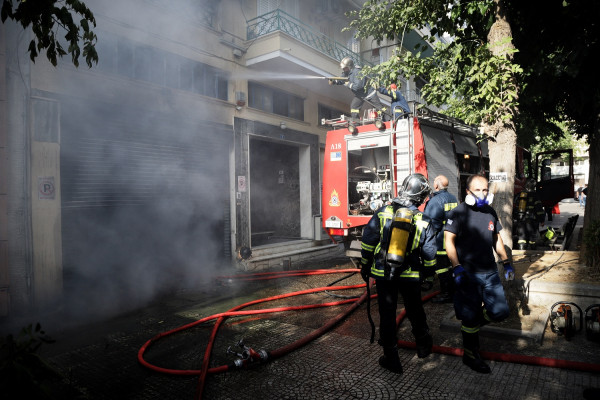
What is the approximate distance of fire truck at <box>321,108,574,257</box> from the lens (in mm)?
6363

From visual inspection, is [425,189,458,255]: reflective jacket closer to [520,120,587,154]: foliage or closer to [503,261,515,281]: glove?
[503,261,515,281]: glove

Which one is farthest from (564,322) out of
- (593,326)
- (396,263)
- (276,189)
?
(276,189)

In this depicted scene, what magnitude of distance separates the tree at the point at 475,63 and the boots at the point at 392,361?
2.19 metres

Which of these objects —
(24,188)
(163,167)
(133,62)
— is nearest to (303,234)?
(163,167)

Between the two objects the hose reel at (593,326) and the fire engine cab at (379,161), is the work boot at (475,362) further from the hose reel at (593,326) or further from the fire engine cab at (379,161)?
the fire engine cab at (379,161)

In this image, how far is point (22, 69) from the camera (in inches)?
215

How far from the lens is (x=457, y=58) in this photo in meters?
4.81

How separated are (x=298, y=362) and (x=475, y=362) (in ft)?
4.91

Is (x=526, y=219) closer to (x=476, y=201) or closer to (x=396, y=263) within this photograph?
(x=476, y=201)

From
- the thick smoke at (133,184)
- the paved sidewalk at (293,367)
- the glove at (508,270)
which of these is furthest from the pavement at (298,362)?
the thick smoke at (133,184)

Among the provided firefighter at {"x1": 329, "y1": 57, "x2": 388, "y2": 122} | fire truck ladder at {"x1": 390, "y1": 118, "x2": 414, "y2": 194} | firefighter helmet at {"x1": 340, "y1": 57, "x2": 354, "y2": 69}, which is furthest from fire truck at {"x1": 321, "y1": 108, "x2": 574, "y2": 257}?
firefighter helmet at {"x1": 340, "y1": 57, "x2": 354, "y2": 69}

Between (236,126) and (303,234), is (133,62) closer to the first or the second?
(236,126)

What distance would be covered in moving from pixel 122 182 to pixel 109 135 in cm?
90

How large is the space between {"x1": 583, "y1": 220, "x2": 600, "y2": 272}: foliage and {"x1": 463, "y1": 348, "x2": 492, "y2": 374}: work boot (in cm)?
306
